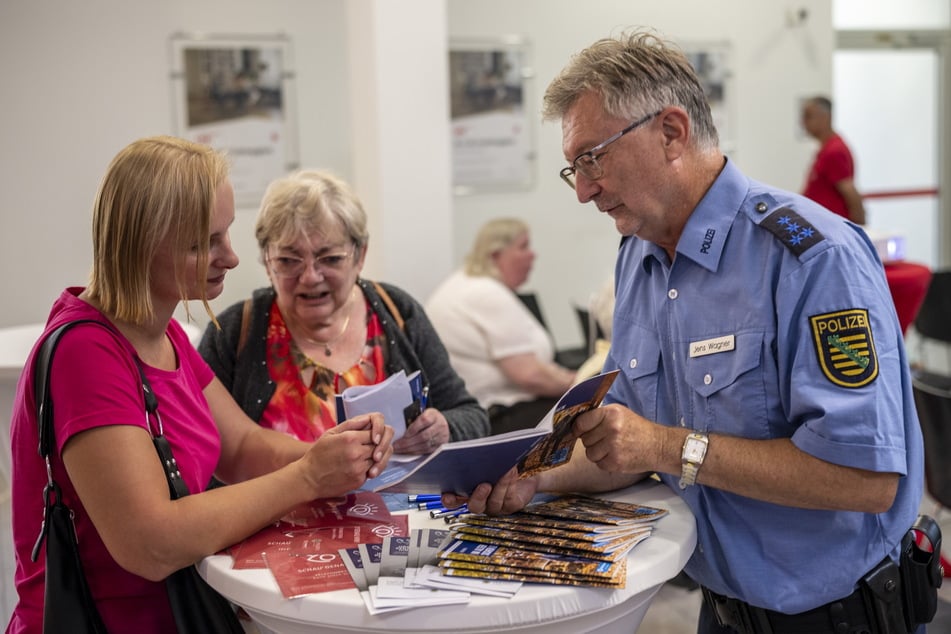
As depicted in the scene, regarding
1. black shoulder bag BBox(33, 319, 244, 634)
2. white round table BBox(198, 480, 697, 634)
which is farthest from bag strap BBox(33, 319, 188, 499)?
white round table BBox(198, 480, 697, 634)

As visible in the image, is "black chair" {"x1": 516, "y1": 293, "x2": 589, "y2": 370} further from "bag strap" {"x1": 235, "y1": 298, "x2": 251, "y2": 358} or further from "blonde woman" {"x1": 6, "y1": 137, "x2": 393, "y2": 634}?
"blonde woman" {"x1": 6, "y1": 137, "x2": 393, "y2": 634}

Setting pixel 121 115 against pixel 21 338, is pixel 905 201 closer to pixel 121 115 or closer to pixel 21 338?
pixel 121 115

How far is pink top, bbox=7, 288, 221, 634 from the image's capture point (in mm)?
1454

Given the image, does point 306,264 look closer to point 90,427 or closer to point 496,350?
point 90,427

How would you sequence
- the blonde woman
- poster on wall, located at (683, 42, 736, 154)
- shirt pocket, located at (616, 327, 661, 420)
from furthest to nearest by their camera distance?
poster on wall, located at (683, 42, 736, 154), shirt pocket, located at (616, 327, 661, 420), the blonde woman

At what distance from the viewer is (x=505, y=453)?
1.54 meters

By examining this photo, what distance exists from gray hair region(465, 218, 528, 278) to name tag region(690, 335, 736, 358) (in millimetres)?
2998

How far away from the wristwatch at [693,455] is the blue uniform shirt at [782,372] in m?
0.10

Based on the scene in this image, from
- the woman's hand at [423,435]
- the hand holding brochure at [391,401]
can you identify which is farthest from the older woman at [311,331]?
the hand holding brochure at [391,401]

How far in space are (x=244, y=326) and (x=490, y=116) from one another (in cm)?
418

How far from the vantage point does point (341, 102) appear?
5.79 meters

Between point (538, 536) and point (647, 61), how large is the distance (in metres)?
0.84

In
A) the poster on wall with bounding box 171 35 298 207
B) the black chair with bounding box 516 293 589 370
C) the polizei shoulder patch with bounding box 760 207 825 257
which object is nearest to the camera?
the polizei shoulder patch with bounding box 760 207 825 257

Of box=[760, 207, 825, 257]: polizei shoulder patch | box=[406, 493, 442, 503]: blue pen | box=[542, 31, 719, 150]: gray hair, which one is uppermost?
box=[542, 31, 719, 150]: gray hair
